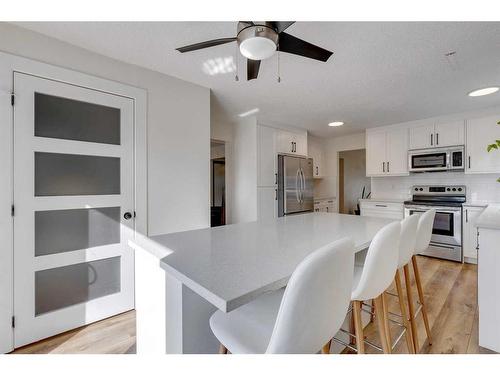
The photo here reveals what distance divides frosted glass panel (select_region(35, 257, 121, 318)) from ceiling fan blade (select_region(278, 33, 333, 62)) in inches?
86.1

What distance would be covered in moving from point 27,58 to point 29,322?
1921mm

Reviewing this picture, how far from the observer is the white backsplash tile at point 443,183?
12.3 ft

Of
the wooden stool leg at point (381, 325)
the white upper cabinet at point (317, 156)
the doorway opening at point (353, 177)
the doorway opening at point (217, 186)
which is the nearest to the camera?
the wooden stool leg at point (381, 325)

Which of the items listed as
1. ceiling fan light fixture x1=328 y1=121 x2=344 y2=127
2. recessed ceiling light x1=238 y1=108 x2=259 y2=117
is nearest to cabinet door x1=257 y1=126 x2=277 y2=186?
recessed ceiling light x1=238 y1=108 x2=259 y2=117

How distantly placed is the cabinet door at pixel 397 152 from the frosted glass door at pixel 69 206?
4.25 meters

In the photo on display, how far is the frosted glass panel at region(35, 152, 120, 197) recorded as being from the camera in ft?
6.13

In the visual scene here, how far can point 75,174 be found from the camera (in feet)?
6.55

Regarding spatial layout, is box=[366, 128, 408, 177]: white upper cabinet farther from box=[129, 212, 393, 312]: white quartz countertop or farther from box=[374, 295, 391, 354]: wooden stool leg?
box=[374, 295, 391, 354]: wooden stool leg

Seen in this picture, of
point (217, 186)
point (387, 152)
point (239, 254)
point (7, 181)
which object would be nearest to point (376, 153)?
point (387, 152)

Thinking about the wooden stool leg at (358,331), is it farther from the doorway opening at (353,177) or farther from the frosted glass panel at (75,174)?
the doorway opening at (353,177)

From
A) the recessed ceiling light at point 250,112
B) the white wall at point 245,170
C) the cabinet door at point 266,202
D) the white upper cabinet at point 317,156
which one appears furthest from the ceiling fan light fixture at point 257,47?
the white upper cabinet at point 317,156

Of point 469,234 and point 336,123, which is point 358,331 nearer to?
point 469,234

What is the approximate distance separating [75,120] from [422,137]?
480cm
